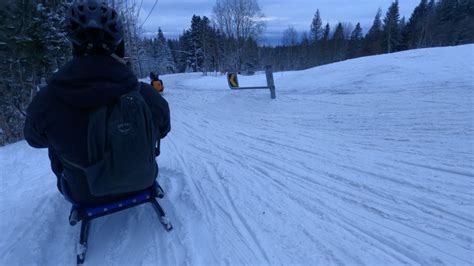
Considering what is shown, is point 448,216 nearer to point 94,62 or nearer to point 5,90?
point 94,62

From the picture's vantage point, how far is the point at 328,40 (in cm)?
6462

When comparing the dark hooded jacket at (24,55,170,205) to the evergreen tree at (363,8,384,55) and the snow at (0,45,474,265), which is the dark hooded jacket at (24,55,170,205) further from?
the evergreen tree at (363,8,384,55)

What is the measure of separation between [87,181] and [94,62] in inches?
38.8

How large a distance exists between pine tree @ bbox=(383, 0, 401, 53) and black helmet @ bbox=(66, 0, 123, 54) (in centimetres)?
5071

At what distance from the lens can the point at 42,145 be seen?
2.24m

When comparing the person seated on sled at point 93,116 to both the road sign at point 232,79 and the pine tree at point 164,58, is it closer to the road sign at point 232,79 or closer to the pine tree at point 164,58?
the road sign at point 232,79

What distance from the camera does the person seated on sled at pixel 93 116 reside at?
1.91 metres

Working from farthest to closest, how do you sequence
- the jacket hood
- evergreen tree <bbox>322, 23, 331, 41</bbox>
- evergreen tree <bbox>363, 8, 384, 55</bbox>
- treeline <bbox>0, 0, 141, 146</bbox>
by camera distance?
1. evergreen tree <bbox>322, 23, 331, 41</bbox>
2. evergreen tree <bbox>363, 8, 384, 55</bbox>
3. treeline <bbox>0, 0, 141, 146</bbox>
4. the jacket hood

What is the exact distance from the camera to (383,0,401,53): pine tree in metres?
44.2

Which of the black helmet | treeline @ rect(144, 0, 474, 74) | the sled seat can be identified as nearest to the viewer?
the black helmet

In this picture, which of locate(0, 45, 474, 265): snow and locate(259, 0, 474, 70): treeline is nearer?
locate(0, 45, 474, 265): snow

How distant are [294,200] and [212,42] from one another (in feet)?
176

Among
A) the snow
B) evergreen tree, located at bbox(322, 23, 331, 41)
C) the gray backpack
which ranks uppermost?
evergreen tree, located at bbox(322, 23, 331, 41)

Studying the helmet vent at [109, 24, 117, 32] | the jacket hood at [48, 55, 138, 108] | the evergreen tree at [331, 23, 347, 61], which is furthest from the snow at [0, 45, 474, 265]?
the evergreen tree at [331, 23, 347, 61]
